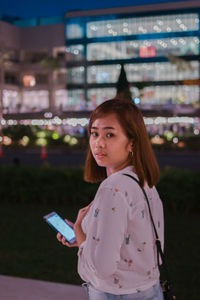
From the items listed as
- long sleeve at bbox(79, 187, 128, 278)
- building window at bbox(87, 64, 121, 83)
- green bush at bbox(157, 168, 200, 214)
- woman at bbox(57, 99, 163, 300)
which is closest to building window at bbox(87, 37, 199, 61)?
building window at bbox(87, 64, 121, 83)

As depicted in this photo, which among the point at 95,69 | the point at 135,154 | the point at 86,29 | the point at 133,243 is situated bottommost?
the point at 133,243

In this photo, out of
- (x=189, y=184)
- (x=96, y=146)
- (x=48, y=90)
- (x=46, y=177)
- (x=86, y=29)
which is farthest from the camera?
(x=48, y=90)

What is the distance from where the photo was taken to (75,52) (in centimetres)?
6969

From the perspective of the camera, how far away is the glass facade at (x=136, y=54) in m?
62.8

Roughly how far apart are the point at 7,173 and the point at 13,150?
68.3 ft

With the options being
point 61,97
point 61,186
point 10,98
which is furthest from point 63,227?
point 10,98

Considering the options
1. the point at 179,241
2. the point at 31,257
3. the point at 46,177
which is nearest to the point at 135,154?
the point at 31,257

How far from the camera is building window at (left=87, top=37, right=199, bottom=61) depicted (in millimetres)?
62531

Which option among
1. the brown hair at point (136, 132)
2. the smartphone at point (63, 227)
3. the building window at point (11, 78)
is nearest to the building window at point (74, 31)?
the building window at point (11, 78)

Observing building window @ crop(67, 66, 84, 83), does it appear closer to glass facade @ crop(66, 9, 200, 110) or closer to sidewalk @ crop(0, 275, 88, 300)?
glass facade @ crop(66, 9, 200, 110)

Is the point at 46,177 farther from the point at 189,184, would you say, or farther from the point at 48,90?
the point at 48,90

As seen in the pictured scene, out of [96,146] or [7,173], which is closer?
[96,146]

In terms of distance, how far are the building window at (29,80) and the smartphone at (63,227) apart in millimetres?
73897

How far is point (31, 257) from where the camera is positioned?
6.11 metres
